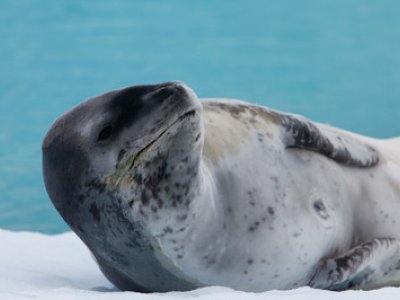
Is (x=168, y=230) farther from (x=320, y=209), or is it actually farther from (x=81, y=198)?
(x=320, y=209)

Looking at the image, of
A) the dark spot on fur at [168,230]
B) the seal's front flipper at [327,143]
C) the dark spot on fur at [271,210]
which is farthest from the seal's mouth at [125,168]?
the seal's front flipper at [327,143]

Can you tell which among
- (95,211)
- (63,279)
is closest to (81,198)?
(95,211)

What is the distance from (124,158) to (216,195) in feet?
1.21

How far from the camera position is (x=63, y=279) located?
2795 millimetres

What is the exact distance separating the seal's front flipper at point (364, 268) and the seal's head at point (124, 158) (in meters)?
0.65

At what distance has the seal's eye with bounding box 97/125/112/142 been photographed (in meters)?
2.30

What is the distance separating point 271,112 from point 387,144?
2.61 ft

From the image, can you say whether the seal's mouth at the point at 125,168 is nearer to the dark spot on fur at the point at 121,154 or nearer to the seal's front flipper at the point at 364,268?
the dark spot on fur at the point at 121,154

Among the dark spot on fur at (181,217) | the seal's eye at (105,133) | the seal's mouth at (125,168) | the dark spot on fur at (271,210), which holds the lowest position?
the dark spot on fur at (271,210)

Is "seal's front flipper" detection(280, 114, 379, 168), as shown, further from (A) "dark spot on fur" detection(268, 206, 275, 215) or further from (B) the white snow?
(B) the white snow

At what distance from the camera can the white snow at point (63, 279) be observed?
6.75ft

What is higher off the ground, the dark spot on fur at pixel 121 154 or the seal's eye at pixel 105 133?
the seal's eye at pixel 105 133

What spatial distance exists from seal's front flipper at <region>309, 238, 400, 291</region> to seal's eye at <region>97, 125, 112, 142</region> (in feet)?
2.86

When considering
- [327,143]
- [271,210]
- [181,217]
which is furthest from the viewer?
[327,143]
